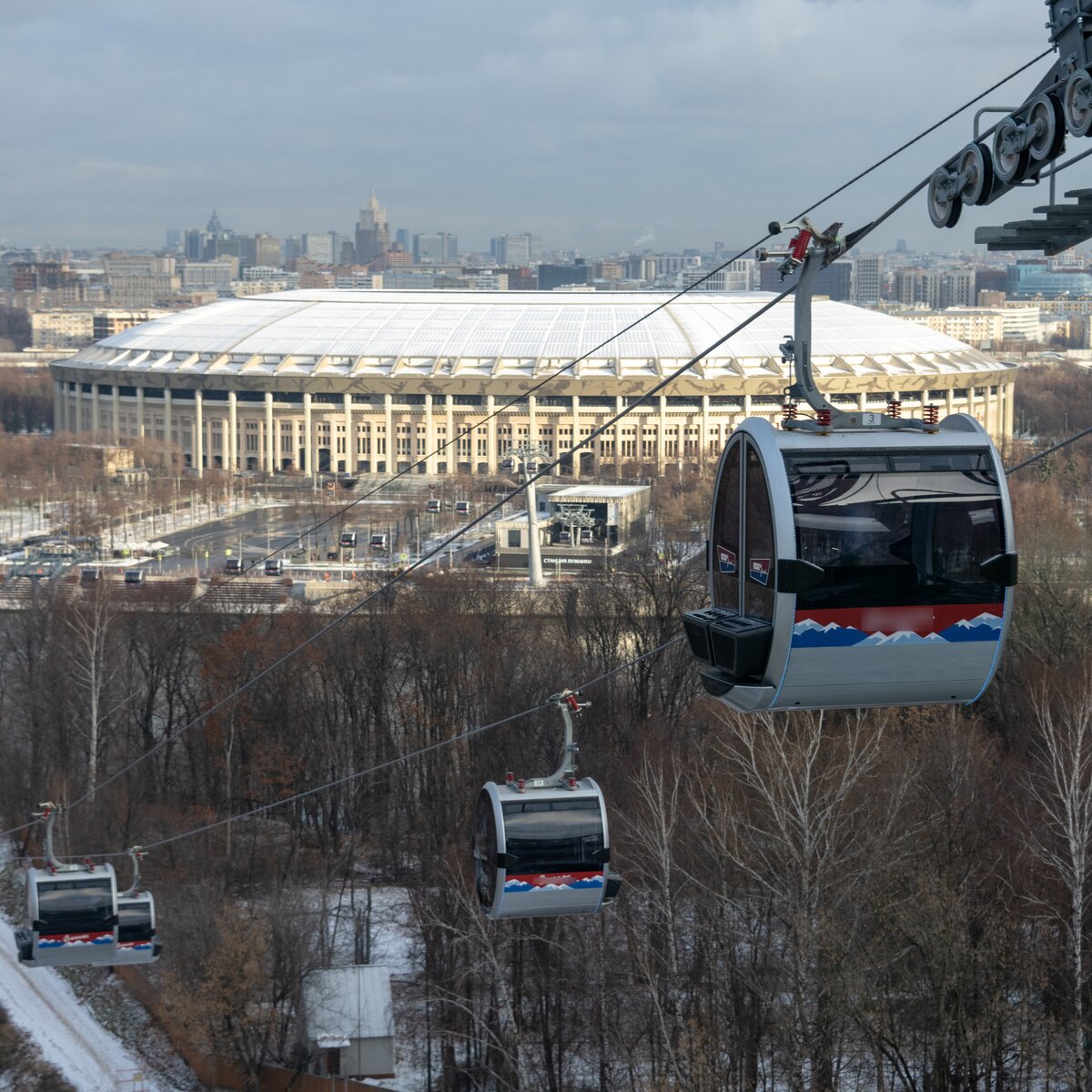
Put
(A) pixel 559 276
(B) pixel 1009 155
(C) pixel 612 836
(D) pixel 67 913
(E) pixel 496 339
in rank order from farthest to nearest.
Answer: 1. (A) pixel 559 276
2. (E) pixel 496 339
3. (C) pixel 612 836
4. (D) pixel 67 913
5. (B) pixel 1009 155

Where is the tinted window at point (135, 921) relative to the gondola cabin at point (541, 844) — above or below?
below

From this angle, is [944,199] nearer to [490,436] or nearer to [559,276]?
[490,436]

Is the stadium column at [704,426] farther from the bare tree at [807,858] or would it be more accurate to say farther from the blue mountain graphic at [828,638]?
the blue mountain graphic at [828,638]

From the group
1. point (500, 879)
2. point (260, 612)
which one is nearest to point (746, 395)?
point (260, 612)

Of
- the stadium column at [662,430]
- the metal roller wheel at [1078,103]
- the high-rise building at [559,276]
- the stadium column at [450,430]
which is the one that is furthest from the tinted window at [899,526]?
the high-rise building at [559,276]

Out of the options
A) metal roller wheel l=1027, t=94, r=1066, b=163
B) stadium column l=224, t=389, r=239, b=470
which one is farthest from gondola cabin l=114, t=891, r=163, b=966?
stadium column l=224, t=389, r=239, b=470

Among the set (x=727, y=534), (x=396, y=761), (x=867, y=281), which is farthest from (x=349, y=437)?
(x=867, y=281)

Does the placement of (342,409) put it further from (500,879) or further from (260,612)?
(500,879)
